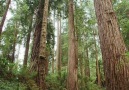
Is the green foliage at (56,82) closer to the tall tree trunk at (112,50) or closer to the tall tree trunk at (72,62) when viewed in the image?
the tall tree trunk at (72,62)

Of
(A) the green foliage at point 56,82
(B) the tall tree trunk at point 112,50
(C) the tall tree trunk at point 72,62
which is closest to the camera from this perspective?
(B) the tall tree trunk at point 112,50

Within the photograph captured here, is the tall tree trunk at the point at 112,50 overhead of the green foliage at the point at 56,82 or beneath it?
overhead

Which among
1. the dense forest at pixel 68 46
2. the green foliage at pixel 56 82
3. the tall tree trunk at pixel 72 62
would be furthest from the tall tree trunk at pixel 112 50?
the green foliage at pixel 56 82

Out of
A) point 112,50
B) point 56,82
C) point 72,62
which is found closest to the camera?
point 112,50

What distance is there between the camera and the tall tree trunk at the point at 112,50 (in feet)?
12.1

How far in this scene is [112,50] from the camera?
393 centimetres

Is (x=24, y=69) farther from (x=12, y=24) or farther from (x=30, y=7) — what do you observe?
(x=12, y=24)

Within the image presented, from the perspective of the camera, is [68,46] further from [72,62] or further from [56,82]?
[56,82]

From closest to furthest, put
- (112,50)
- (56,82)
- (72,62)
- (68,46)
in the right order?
(112,50) < (72,62) < (68,46) < (56,82)

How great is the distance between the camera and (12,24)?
28406 millimetres

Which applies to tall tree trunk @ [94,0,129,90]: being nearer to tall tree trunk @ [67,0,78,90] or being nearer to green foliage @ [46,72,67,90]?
tall tree trunk @ [67,0,78,90]

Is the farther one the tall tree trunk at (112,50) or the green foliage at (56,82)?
the green foliage at (56,82)

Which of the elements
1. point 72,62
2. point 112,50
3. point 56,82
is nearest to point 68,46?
point 72,62

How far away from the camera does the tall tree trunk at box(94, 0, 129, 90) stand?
145 inches
